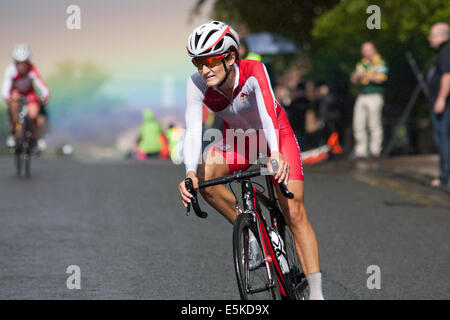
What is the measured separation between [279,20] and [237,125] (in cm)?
2386

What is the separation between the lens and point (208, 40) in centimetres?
550

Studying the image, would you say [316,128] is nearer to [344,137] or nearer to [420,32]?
[344,137]

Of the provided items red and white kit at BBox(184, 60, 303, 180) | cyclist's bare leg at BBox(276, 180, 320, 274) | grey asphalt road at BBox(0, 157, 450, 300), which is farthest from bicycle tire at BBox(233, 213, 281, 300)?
grey asphalt road at BBox(0, 157, 450, 300)

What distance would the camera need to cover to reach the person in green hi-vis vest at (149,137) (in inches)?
934

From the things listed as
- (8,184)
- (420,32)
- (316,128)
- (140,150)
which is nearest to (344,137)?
(316,128)

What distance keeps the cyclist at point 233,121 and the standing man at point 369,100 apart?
435 inches

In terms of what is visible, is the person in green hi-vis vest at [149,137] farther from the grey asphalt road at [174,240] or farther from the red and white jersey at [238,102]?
the red and white jersey at [238,102]

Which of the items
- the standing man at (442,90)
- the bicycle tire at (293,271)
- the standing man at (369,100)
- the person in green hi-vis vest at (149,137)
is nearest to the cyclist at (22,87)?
the standing man at (369,100)

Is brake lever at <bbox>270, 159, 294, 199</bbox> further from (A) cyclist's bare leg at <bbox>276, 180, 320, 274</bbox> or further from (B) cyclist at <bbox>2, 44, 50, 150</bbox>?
(B) cyclist at <bbox>2, 44, 50, 150</bbox>

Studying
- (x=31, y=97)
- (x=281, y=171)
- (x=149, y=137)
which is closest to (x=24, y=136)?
(x=31, y=97)

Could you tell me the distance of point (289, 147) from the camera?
20.2ft

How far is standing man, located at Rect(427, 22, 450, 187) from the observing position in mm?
12938

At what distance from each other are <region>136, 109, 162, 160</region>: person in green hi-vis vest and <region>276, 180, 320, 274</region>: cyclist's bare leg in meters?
17.5

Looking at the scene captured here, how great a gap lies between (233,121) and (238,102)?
0.61 ft
